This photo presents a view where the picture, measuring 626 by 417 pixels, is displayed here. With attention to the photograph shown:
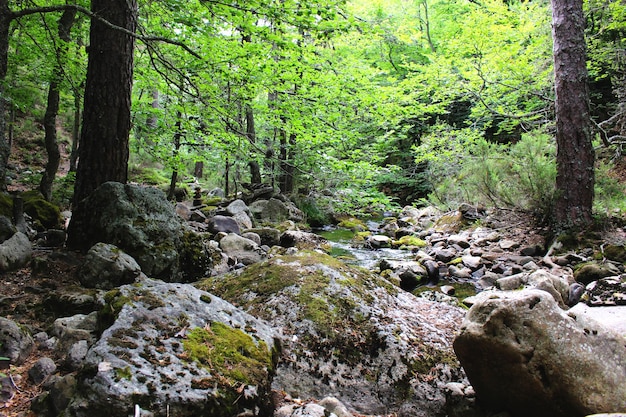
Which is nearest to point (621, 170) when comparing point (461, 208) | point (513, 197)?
point (461, 208)

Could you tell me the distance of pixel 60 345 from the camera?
7.73 feet

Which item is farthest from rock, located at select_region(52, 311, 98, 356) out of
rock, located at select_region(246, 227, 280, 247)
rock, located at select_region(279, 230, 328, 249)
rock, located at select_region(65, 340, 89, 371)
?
rock, located at select_region(246, 227, 280, 247)

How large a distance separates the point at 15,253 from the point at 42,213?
267 cm

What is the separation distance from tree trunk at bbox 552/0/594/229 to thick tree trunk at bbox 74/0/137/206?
7.35 meters

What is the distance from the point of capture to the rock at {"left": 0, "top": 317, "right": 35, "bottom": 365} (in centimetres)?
217

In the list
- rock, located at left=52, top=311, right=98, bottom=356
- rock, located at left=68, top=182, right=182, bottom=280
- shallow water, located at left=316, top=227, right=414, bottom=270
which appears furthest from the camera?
shallow water, located at left=316, top=227, right=414, bottom=270

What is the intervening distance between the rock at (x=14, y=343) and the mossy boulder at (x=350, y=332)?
1543 millimetres

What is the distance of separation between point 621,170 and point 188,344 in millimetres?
13859

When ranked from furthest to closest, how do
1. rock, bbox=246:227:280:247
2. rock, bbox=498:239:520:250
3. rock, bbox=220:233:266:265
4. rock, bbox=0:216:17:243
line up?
rock, bbox=246:227:280:247
rock, bbox=498:239:520:250
rock, bbox=220:233:266:265
rock, bbox=0:216:17:243

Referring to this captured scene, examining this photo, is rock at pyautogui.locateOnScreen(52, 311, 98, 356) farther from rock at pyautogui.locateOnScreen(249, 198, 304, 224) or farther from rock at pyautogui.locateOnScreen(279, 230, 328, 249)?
rock at pyautogui.locateOnScreen(249, 198, 304, 224)

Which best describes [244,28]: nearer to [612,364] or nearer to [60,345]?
[60,345]

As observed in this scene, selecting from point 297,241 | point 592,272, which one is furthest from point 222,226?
point 592,272

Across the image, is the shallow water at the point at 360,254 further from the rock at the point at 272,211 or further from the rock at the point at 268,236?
the rock at the point at 272,211

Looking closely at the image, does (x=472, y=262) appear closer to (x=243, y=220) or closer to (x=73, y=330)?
(x=243, y=220)
